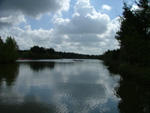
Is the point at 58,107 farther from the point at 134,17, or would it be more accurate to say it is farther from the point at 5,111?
the point at 134,17

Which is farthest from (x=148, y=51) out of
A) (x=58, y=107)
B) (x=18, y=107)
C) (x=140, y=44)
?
(x=18, y=107)

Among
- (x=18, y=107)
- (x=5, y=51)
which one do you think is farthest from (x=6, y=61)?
(x=18, y=107)

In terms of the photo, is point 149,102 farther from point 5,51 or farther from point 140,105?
point 5,51

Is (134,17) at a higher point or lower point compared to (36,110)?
higher

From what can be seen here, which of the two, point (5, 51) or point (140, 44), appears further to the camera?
point (5, 51)

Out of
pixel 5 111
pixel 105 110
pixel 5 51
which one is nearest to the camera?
pixel 5 111

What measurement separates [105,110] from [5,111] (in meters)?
6.04

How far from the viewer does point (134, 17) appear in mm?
13016

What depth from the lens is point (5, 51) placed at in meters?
60.9

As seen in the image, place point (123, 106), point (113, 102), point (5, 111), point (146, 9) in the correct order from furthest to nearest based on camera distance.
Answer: point (146, 9)
point (113, 102)
point (123, 106)
point (5, 111)

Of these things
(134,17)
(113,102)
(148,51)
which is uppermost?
(134,17)

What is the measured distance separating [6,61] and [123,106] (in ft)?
203

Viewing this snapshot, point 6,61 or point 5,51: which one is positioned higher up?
point 5,51

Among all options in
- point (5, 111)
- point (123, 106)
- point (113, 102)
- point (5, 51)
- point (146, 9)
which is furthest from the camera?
point (5, 51)
